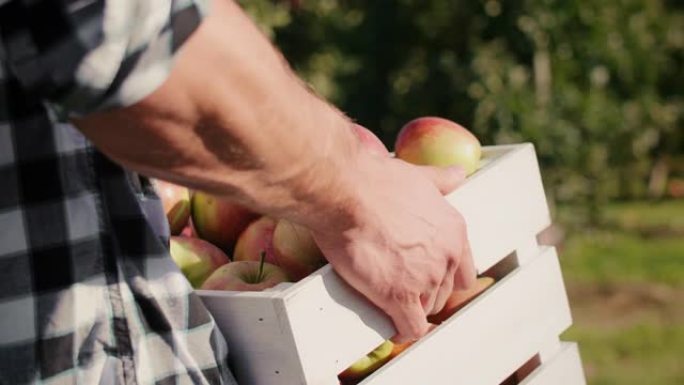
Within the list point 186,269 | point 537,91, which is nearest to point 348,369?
point 186,269

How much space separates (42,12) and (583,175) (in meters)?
5.75

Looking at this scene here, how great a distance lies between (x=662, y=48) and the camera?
25.0 feet

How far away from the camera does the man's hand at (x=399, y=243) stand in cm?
154

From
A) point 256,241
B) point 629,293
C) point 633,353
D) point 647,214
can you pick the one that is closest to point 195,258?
point 256,241

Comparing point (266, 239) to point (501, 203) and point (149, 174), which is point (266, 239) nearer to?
point (501, 203)

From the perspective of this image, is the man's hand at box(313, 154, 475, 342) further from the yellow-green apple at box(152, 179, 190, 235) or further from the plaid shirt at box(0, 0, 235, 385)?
the yellow-green apple at box(152, 179, 190, 235)

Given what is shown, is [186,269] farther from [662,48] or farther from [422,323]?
[662,48]

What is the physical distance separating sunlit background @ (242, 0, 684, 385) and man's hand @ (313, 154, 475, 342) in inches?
130

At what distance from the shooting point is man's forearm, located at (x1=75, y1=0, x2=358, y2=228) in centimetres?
121

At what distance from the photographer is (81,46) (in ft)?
3.66

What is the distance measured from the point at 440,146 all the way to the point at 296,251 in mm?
408

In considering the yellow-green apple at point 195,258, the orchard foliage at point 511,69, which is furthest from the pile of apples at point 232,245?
the orchard foliage at point 511,69

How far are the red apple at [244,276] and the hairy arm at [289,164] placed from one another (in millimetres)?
119

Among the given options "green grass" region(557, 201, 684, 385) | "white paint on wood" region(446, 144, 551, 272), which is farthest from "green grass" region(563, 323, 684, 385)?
"white paint on wood" region(446, 144, 551, 272)
